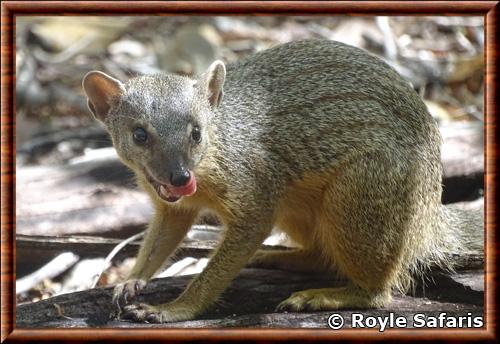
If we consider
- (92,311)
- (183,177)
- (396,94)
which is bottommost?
(92,311)

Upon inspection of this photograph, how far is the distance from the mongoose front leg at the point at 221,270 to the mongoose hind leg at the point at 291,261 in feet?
2.66

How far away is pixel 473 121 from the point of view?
8414mm

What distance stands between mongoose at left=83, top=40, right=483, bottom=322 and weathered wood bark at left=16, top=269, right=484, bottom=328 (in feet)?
0.39

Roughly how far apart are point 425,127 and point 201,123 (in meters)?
1.68

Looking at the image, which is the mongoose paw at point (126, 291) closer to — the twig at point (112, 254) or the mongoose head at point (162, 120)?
the twig at point (112, 254)

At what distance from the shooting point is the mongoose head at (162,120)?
488cm

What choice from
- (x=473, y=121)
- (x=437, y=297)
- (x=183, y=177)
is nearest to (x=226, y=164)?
(x=183, y=177)

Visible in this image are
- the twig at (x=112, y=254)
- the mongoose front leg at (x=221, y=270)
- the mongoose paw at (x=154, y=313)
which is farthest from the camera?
the twig at (x=112, y=254)

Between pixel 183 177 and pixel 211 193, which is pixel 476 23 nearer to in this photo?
pixel 211 193

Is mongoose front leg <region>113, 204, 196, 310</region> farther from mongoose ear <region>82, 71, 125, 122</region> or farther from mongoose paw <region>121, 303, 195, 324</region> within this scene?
mongoose ear <region>82, 71, 125, 122</region>

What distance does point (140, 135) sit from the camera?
5.05 meters

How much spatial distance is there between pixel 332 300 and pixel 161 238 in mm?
1394

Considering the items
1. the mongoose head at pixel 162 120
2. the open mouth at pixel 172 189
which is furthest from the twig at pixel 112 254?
the open mouth at pixel 172 189

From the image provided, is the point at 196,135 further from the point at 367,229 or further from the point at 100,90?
the point at 367,229
